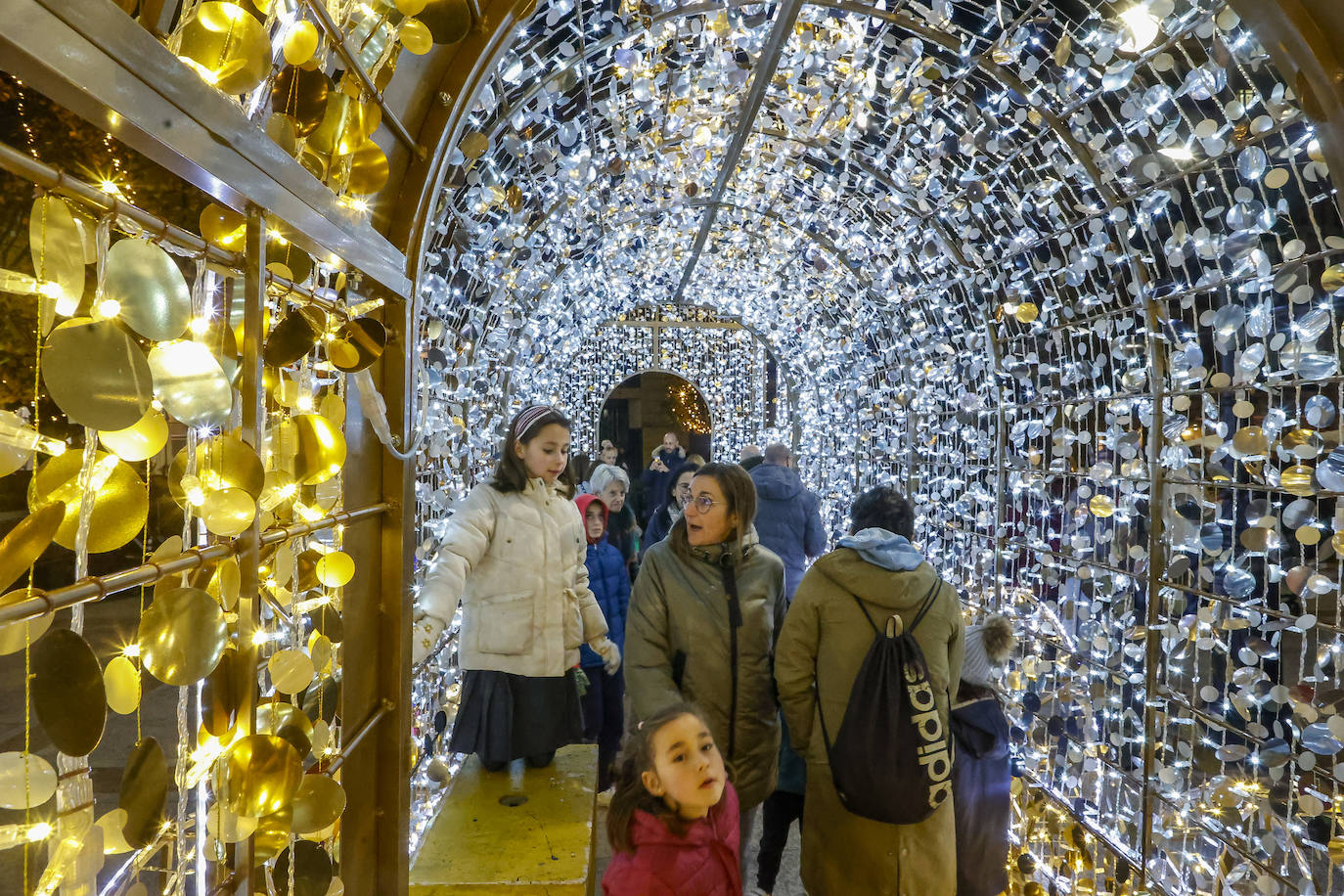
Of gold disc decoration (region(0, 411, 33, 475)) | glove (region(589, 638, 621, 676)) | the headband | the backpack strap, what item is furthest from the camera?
glove (region(589, 638, 621, 676))

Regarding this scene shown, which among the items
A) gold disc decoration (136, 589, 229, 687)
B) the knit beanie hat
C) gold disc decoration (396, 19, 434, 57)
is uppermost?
gold disc decoration (396, 19, 434, 57)

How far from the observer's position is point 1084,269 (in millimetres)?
2664

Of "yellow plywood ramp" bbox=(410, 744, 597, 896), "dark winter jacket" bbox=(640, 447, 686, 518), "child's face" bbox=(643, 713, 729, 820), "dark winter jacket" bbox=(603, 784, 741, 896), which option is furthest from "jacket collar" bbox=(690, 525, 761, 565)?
"dark winter jacket" bbox=(640, 447, 686, 518)

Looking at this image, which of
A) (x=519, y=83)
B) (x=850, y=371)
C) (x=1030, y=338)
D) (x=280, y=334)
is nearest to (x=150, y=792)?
(x=280, y=334)

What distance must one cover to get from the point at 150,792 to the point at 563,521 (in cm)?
205

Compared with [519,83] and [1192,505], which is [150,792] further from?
[1192,505]

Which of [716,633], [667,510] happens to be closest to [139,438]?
[716,633]

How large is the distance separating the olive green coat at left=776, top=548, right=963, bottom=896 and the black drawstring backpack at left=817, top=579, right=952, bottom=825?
0.19 ft

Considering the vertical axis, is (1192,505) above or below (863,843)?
above

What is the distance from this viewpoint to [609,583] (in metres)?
3.58

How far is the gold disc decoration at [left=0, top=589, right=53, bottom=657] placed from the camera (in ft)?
1.84

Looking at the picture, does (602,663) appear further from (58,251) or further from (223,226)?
(58,251)

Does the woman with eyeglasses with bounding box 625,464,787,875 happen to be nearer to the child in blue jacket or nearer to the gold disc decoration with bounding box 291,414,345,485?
the child in blue jacket

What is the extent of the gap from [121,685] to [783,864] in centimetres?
305
